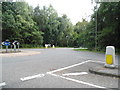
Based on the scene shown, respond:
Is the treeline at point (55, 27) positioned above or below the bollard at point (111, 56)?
above

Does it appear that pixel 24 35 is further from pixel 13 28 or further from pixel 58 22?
pixel 58 22

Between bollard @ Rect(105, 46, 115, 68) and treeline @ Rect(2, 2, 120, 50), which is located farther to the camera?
treeline @ Rect(2, 2, 120, 50)

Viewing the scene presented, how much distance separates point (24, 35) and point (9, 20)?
5916mm

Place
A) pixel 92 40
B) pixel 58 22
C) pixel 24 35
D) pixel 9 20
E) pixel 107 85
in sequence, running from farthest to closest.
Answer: pixel 58 22, pixel 24 35, pixel 9 20, pixel 92 40, pixel 107 85

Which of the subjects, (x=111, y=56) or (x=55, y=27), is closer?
(x=111, y=56)

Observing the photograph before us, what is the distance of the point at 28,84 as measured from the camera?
4.00 m

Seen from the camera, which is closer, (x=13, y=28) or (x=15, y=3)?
(x=13, y=28)

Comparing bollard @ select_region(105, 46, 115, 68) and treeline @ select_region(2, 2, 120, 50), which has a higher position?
treeline @ select_region(2, 2, 120, 50)

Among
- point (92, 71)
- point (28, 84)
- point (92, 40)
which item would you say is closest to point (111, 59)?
point (92, 71)

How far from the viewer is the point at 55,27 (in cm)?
3988

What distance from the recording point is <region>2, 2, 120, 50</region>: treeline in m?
15.9

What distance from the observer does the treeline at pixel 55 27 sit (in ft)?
52.0

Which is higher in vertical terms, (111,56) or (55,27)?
(55,27)

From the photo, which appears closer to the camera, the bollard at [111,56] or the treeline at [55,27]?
the bollard at [111,56]
